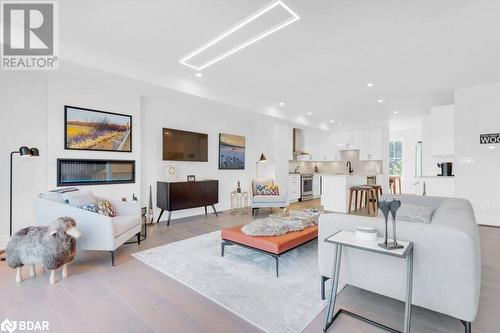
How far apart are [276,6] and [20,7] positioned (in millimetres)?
2736

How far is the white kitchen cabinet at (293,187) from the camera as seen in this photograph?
25.8 feet

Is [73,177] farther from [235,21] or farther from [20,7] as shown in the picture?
[235,21]

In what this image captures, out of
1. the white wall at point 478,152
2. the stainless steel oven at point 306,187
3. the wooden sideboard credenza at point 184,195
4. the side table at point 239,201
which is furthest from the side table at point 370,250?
the stainless steel oven at point 306,187

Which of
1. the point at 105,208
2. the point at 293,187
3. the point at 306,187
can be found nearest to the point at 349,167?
the point at 306,187

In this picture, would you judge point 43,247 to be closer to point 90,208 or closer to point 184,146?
point 90,208

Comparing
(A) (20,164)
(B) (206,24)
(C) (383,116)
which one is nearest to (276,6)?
(B) (206,24)

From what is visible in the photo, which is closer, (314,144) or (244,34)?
(244,34)

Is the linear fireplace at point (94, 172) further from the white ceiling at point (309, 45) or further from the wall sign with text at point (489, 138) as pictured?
the wall sign with text at point (489, 138)

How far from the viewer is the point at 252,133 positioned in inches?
290

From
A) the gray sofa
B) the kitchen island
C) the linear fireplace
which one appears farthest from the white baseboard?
the linear fireplace

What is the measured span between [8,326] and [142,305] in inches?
35.6

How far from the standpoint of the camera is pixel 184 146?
547cm

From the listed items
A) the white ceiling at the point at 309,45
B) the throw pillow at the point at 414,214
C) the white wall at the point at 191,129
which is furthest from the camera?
the white wall at the point at 191,129

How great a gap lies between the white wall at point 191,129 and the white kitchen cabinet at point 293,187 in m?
1.37
